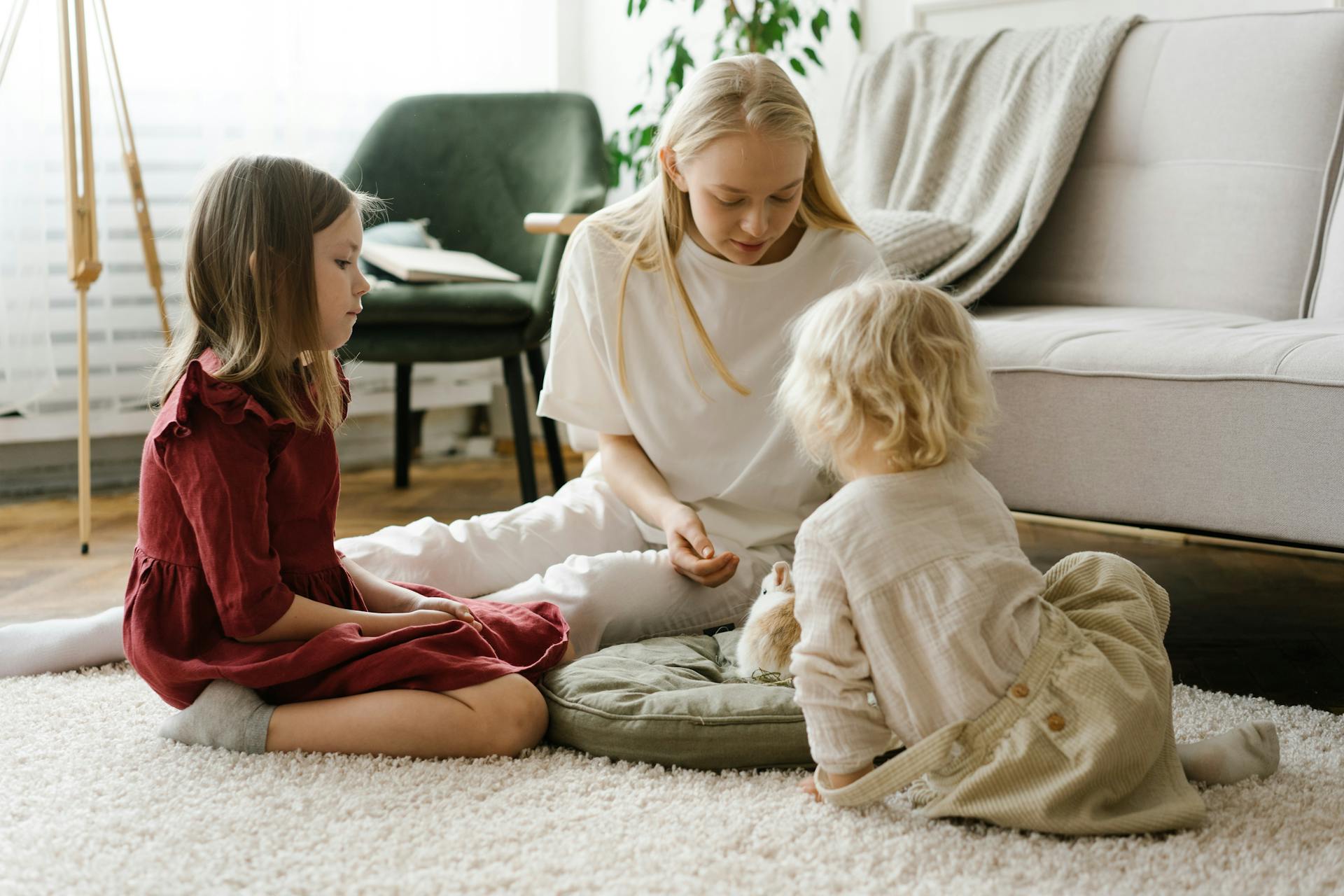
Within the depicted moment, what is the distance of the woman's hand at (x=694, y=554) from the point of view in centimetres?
137

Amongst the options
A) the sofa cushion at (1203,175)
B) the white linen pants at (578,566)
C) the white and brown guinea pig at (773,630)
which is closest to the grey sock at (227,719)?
the white linen pants at (578,566)

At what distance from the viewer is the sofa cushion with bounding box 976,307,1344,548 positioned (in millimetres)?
1323

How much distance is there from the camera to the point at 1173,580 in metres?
1.93

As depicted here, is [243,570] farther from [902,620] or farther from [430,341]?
[430,341]

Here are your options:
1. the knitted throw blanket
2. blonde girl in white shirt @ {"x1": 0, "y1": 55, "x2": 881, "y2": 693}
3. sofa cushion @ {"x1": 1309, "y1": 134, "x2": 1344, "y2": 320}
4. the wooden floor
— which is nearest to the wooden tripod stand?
the wooden floor

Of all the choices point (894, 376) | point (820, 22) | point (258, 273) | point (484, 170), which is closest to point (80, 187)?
point (484, 170)

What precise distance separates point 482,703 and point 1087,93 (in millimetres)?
1513

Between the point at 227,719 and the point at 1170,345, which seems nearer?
the point at 227,719

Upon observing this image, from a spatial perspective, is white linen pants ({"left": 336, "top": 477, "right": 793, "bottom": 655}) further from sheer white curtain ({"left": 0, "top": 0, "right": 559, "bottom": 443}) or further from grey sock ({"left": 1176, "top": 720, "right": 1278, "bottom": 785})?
sheer white curtain ({"left": 0, "top": 0, "right": 559, "bottom": 443})

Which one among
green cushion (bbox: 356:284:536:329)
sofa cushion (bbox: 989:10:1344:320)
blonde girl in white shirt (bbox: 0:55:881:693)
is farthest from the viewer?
green cushion (bbox: 356:284:536:329)

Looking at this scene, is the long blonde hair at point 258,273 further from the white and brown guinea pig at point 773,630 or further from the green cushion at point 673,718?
the white and brown guinea pig at point 773,630

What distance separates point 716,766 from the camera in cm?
113

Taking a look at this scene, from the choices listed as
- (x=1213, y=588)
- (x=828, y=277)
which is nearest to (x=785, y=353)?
(x=828, y=277)

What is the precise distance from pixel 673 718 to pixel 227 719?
1.40 ft
